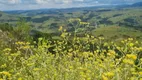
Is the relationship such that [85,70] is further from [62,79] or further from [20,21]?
[20,21]

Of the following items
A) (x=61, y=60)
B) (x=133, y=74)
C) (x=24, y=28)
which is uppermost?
(x=133, y=74)

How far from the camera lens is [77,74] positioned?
682 cm

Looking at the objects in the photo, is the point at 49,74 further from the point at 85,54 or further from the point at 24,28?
the point at 24,28

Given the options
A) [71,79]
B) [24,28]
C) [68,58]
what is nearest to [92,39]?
[68,58]

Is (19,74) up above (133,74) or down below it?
below

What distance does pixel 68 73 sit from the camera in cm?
670

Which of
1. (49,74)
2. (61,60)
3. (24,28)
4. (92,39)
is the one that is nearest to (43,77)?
(49,74)

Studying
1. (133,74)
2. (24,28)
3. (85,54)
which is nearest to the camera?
(133,74)

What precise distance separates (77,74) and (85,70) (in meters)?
0.31

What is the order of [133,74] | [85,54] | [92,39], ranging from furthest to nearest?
[92,39]
[85,54]
[133,74]

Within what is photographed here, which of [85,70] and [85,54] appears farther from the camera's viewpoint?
[85,54]

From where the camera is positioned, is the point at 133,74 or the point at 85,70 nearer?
the point at 133,74

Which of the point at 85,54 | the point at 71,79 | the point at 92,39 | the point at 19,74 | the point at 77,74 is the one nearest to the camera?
the point at 71,79

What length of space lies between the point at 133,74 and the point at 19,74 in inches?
129
